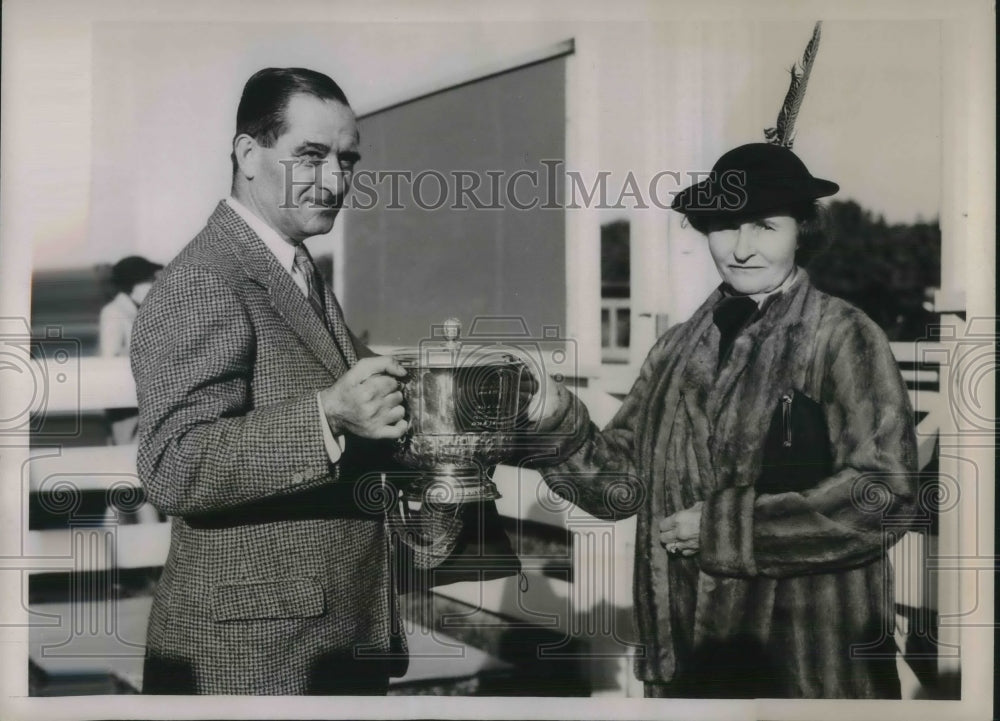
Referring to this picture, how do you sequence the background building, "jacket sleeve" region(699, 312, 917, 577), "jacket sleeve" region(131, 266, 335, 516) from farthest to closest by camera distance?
the background building
"jacket sleeve" region(699, 312, 917, 577)
"jacket sleeve" region(131, 266, 335, 516)

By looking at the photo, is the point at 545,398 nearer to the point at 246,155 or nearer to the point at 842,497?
the point at 842,497

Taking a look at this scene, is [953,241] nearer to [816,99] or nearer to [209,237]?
[816,99]

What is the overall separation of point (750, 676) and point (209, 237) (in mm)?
2647

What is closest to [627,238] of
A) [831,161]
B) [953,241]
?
[831,161]

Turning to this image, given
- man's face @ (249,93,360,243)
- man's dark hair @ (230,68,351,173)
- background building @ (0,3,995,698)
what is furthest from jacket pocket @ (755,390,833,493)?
man's dark hair @ (230,68,351,173)

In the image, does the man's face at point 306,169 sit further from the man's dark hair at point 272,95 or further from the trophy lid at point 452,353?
the trophy lid at point 452,353

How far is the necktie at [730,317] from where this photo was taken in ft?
11.5

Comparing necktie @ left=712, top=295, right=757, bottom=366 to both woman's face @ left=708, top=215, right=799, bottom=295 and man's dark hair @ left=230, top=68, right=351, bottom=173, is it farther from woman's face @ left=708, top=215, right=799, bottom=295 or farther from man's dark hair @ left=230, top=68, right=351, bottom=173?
man's dark hair @ left=230, top=68, right=351, bottom=173

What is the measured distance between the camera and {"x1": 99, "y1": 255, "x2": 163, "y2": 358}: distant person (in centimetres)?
353

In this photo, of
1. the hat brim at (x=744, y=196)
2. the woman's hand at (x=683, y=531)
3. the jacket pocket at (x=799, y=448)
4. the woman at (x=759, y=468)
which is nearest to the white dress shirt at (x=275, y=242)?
the woman at (x=759, y=468)

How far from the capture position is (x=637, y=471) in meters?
3.57

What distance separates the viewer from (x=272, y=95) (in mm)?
3523

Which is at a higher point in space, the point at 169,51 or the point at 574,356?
the point at 169,51

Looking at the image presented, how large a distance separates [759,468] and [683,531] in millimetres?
370
